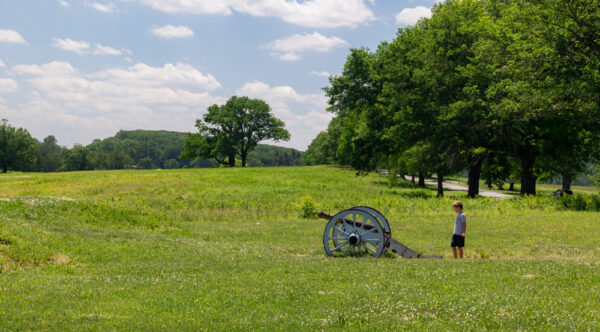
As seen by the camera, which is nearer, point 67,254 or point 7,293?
point 7,293

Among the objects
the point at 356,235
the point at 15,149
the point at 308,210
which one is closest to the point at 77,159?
the point at 15,149

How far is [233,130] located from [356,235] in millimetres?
87185

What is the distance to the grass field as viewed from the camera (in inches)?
302

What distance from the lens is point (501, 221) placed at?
84.7 feet

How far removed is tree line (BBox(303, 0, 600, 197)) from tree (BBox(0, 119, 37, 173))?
3413 inches

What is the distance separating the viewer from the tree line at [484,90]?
28.0 meters

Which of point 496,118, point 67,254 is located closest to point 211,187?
point 496,118

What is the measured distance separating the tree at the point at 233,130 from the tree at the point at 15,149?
41893 millimetres

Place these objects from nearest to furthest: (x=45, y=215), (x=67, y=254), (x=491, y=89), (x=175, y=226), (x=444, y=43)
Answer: (x=67, y=254) < (x=45, y=215) < (x=175, y=226) < (x=491, y=89) < (x=444, y=43)

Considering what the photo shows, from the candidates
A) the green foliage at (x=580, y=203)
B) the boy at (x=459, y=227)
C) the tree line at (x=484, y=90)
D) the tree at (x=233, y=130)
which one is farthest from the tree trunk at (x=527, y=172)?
the tree at (x=233, y=130)

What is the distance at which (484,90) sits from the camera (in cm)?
3828

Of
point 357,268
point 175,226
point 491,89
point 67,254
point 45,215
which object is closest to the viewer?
point 357,268

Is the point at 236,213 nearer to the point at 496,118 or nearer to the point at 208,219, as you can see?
the point at 208,219

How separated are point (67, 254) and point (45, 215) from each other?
6741 millimetres
